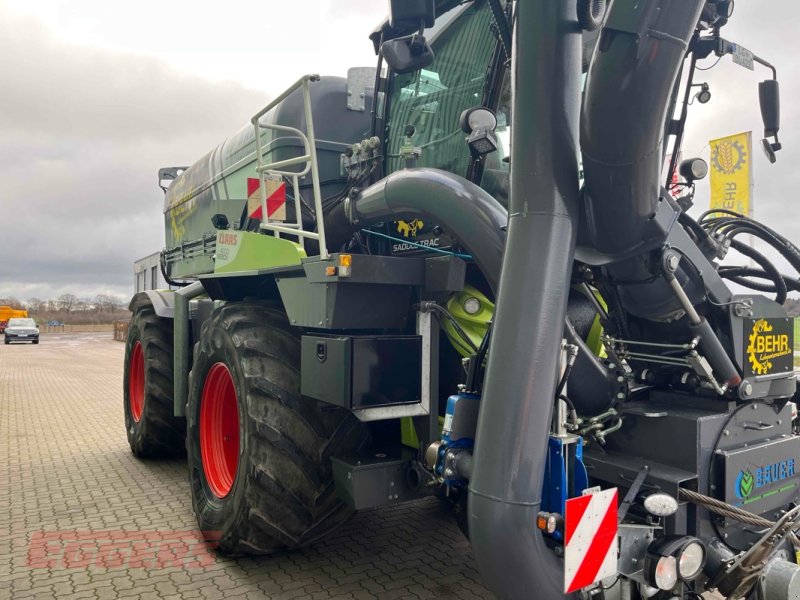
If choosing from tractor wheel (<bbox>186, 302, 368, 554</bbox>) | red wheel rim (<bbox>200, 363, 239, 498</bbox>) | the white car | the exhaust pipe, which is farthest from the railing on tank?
the white car

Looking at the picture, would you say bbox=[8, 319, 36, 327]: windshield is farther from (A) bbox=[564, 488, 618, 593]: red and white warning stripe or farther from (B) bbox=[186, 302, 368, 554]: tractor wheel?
(A) bbox=[564, 488, 618, 593]: red and white warning stripe

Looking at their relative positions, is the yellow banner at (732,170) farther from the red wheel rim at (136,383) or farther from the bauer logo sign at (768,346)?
the red wheel rim at (136,383)

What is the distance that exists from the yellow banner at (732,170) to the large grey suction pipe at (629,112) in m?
2.47

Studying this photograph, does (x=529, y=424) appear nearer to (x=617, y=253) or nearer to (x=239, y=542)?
(x=617, y=253)

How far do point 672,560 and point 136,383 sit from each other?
18.9 ft

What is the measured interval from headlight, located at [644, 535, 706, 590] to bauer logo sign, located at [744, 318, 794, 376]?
0.74 metres

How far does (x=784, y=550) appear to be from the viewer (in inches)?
98.7

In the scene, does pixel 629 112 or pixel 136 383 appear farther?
pixel 136 383

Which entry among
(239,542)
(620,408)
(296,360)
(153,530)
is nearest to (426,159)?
(296,360)

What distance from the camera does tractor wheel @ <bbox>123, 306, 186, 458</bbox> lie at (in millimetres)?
5707

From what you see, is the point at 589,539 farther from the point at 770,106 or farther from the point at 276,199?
the point at 276,199

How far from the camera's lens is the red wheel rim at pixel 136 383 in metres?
6.55

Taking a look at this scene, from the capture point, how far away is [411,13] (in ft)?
8.43

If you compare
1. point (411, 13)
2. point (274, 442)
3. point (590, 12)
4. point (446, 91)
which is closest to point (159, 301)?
point (274, 442)
